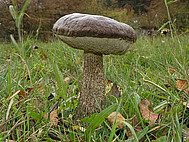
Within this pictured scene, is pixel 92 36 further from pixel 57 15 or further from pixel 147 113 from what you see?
pixel 57 15

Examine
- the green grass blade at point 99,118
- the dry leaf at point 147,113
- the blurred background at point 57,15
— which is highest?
the blurred background at point 57,15

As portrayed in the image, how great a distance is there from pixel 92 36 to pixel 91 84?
45 cm

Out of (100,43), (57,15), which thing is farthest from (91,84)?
(57,15)

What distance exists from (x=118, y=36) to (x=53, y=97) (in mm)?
769

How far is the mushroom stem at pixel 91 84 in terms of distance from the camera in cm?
113

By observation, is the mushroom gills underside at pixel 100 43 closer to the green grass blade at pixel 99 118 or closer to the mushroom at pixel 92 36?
the mushroom at pixel 92 36

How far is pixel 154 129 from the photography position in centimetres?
85

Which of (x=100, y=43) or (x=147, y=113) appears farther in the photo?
(x=147, y=113)

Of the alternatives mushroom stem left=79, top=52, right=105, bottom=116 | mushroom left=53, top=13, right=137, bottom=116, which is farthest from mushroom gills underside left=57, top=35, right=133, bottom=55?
mushroom stem left=79, top=52, right=105, bottom=116

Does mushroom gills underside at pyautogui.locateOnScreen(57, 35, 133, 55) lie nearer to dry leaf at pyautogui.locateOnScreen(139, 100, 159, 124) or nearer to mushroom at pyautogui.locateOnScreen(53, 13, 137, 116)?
mushroom at pyautogui.locateOnScreen(53, 13, 137, 116)

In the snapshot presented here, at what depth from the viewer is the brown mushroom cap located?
80cm

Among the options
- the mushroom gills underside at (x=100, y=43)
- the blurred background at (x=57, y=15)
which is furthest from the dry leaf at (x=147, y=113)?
the blurred background at (x=57, y=15)

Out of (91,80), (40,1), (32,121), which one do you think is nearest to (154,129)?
(91,80)

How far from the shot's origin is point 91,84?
3.75 ft
